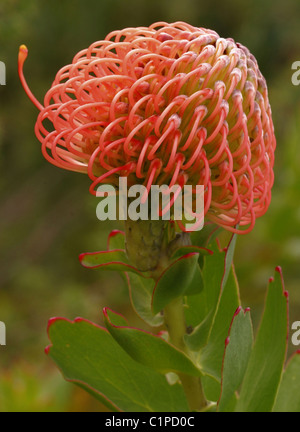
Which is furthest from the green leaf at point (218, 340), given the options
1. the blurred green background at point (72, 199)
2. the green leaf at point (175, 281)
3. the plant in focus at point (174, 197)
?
the blurred green background at point (72, 199)

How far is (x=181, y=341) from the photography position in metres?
1.03

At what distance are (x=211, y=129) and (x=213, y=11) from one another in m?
2.25

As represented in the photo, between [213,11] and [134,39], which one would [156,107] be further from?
[213,11]

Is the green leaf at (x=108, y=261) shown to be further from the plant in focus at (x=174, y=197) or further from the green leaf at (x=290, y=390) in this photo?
the green leaf at (x=290, y=390)

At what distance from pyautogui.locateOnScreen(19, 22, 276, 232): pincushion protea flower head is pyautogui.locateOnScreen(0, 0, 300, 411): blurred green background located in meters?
1.05

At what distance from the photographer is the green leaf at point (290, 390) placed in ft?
3.61

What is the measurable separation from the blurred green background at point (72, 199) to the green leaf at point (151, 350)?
34.8 inches

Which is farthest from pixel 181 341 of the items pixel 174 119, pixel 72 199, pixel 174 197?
pixel 72 199

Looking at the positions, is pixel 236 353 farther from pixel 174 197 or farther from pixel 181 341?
pixel 174 197

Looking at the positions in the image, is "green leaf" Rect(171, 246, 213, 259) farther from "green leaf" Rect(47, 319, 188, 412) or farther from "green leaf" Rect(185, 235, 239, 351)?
"green leaf" Rect(47, 319, 188, 412)

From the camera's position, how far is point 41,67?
2.74 m

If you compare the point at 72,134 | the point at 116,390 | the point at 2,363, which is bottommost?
the point at 2,363

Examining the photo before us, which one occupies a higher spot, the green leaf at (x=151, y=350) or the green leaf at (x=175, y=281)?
the green leaf at (x=175, y=281)

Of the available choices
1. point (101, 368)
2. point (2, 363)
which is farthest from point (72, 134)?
point (2, 363)
